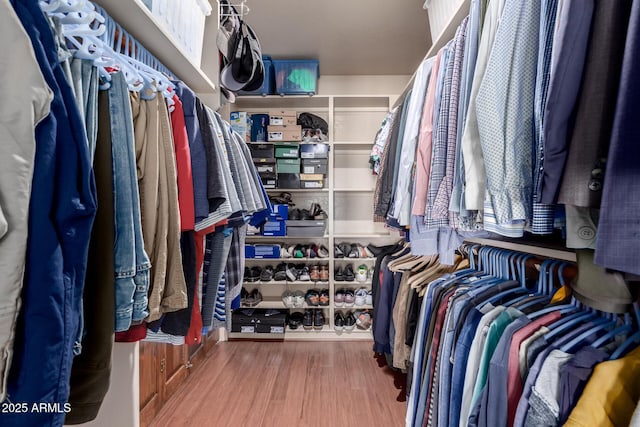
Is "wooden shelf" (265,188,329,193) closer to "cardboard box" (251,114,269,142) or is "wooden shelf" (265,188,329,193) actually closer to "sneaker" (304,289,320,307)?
"cardboard box" (251,114,269,142)

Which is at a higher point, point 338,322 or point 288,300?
point 288,300

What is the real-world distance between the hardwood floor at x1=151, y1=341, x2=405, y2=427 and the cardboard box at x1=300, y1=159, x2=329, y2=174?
1547 mm

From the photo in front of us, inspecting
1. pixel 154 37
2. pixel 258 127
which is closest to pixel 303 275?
pixel 258 127

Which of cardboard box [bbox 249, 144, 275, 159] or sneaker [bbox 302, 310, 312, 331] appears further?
sneaker [bbox 302, 310, 312, 331]

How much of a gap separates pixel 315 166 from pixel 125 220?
2.20 metres

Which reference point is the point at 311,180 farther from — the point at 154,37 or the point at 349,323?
the point at 154,37

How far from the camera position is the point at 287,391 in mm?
1979

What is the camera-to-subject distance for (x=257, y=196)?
1515 millimetres

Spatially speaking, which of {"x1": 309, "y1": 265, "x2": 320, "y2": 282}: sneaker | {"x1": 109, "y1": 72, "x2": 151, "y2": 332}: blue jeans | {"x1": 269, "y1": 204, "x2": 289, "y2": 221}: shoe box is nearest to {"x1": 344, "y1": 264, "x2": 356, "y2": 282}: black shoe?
{"x1": 309, "y1": 265, "x2": 320, "y2": 282}: sneaker

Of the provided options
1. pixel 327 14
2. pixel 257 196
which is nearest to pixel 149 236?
pixel 257 196

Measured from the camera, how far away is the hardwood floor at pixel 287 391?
170cm

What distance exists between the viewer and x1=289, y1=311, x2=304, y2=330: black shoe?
2.83 m

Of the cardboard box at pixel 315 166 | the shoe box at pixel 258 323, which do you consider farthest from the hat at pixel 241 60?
the shoe box at pixel 258 323

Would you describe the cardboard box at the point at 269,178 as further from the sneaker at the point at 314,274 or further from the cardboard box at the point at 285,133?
the sneaker at the point at 314,274
